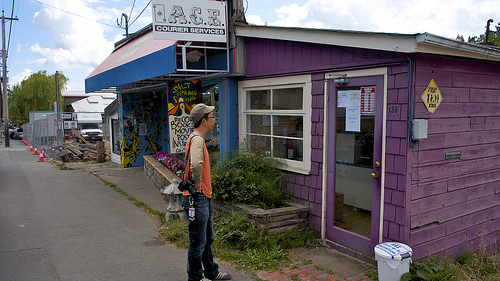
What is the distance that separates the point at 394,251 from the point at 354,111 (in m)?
1.78

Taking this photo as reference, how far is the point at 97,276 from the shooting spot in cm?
421

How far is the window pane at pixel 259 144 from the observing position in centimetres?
621

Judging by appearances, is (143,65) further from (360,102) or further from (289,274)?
(289,274)

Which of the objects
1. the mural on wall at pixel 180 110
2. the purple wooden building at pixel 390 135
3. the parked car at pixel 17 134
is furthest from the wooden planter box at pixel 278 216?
the parked car at pixel 17 134

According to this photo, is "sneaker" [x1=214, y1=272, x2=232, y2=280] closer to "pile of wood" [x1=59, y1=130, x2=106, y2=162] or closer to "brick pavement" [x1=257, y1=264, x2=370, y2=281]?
"brick pavement" [x1=257, y1=264, x2=370, y2=281]

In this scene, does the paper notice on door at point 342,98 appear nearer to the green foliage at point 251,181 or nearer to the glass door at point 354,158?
the glass door at point 354,158

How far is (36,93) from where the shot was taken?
43.0 metres

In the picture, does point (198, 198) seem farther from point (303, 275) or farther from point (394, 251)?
point (394, 251)

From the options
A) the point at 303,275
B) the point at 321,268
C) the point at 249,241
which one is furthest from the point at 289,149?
the point at 303,275

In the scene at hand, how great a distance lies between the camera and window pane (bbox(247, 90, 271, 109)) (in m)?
6.19

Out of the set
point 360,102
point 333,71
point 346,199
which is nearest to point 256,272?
point 346,199

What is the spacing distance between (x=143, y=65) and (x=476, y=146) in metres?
6.15

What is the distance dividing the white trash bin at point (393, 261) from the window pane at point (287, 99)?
2.49m

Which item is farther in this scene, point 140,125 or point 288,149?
Answer: point 140,125
